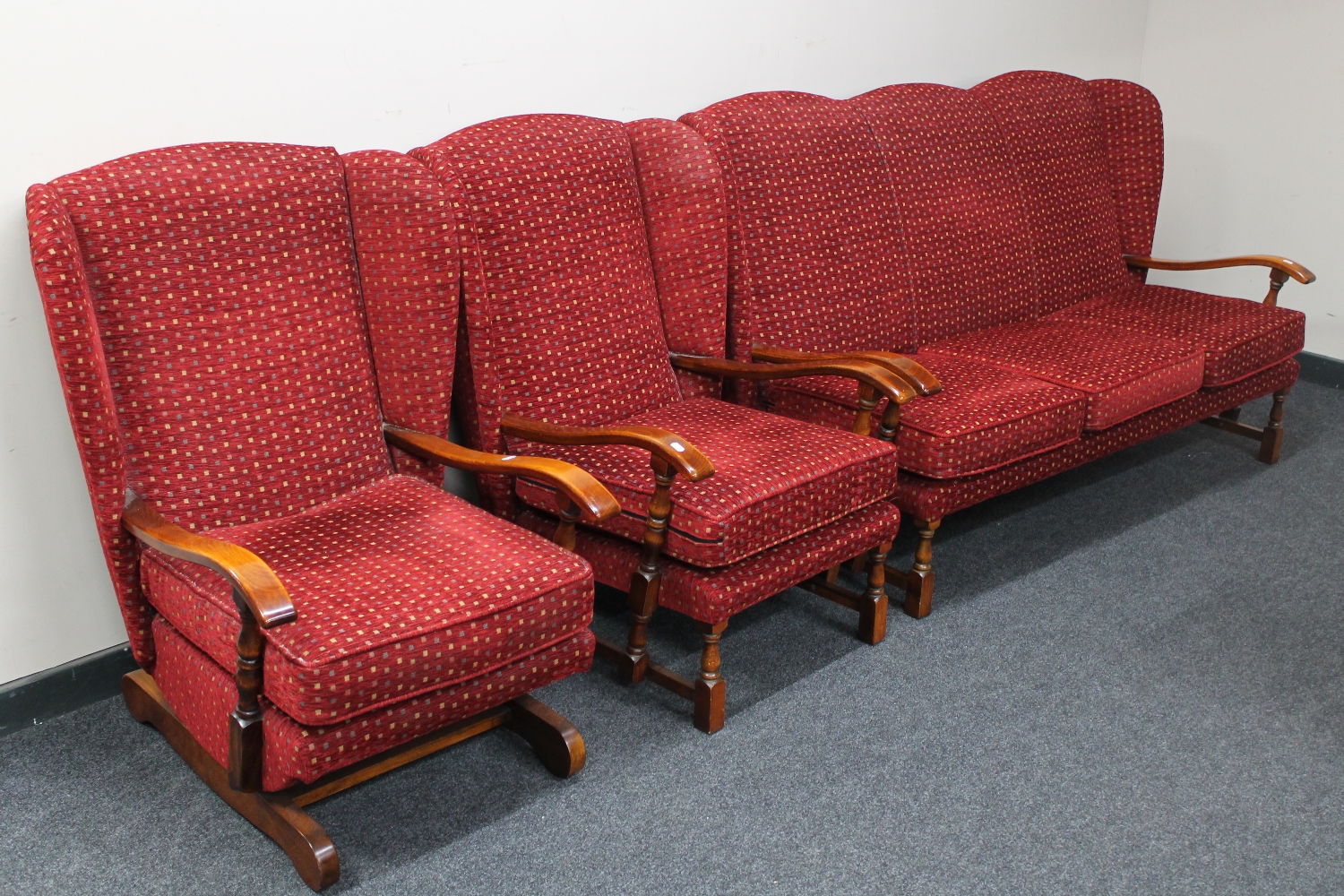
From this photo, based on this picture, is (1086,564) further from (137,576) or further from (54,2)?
(54,2)

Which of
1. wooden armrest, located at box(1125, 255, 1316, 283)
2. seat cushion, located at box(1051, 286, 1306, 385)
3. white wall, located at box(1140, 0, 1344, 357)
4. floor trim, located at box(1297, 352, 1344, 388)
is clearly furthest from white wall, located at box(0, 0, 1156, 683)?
floor trim, located at box(1297, 352, 1344, 388)

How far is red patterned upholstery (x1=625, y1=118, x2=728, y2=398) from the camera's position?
277cm

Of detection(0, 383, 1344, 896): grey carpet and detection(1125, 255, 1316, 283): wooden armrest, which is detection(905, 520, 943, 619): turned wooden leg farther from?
detection(1125, 255, 1316, 283): wooden armrest

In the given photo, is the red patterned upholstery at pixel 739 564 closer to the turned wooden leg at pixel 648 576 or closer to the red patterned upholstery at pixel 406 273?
the turned wooden leg at pixel 648 576

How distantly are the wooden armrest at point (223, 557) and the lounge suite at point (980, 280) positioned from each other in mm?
1447

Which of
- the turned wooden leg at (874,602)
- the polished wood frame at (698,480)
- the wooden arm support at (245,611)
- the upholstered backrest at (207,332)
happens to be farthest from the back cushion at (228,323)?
the turned wooden leg at (874,602)

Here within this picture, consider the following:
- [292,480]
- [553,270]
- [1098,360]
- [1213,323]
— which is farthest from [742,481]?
[1213,323]

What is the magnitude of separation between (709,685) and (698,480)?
457mm

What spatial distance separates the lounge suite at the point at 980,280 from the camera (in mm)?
2881

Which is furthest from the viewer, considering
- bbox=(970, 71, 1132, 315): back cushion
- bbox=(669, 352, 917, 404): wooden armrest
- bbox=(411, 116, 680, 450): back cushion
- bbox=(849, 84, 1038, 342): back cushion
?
bbox=(970, 71, 1132, 315): back cushion

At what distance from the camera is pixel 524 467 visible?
7.08 feet

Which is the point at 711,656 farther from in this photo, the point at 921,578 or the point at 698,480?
the point at 921,578

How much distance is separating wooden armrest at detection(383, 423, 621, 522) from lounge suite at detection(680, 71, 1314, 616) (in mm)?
904

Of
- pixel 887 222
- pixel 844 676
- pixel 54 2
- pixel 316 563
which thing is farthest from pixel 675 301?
pixel 54 2
